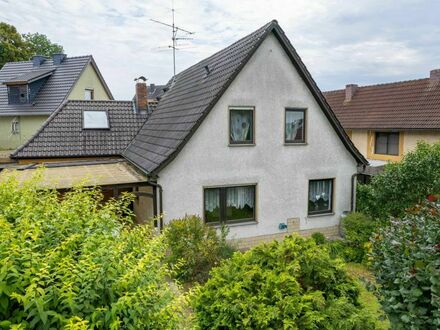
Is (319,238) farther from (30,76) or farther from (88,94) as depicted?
(30,76)

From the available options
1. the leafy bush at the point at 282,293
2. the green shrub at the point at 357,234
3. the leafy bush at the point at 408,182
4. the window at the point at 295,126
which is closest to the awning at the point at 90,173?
the window at the point at 295,126

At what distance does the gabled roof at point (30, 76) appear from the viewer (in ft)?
95.2

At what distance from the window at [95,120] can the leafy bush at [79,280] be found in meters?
14.3

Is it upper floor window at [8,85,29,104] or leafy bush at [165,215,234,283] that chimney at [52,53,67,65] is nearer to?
upper floor window at [8,85,29,104]

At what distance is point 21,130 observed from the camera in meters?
30.0

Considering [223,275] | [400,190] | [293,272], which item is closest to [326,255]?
[293,272]

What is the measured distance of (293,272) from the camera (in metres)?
5.41

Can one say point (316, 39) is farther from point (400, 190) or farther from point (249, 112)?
point (400, 190)

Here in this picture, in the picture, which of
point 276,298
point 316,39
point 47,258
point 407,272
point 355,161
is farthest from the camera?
Answer: point 316,39

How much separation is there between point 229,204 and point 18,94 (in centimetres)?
2681

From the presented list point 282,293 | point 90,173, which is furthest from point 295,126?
point 282,293

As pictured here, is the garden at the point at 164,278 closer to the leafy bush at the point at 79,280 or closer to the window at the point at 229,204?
the leafy bush at the point at 79,280

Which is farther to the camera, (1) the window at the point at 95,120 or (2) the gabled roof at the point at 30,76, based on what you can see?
(2) the gabled roof at the point at 30,76

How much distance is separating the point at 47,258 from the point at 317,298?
393cm
